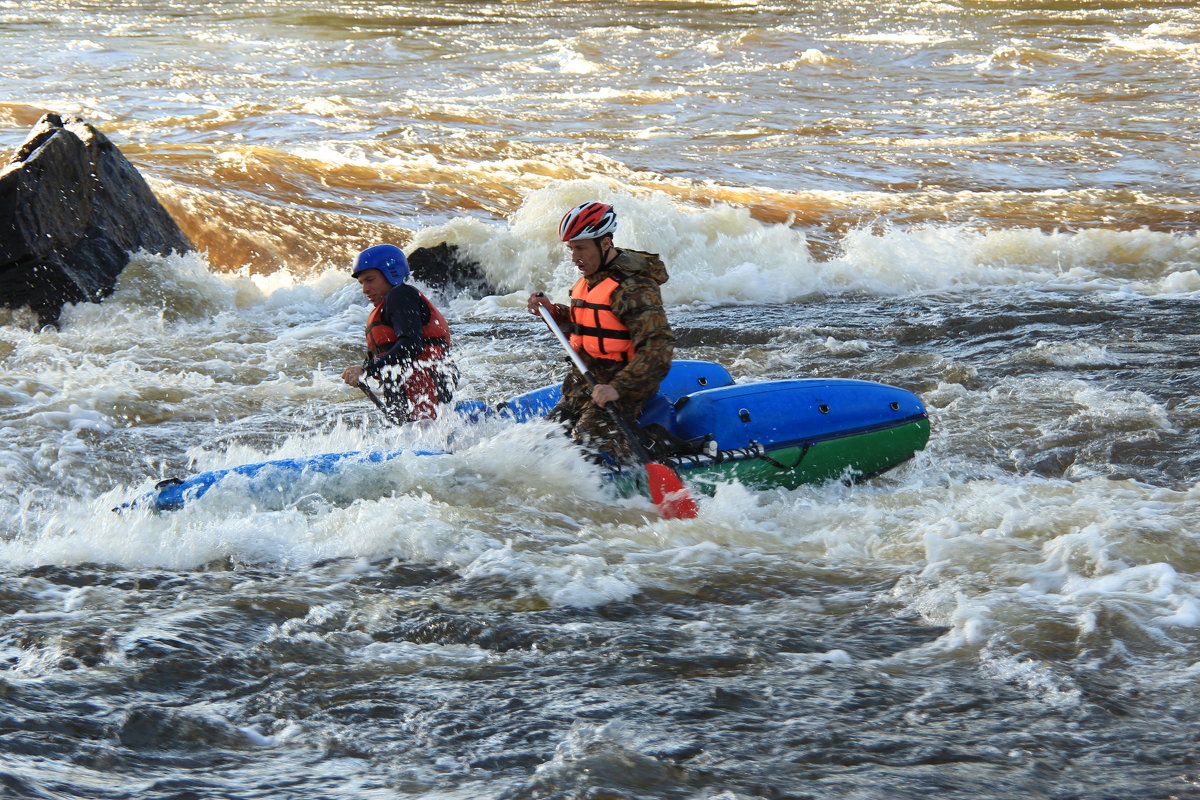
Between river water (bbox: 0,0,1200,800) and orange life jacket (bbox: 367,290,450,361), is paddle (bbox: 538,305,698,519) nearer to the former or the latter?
river water (bbox: 0,0,1200,800)

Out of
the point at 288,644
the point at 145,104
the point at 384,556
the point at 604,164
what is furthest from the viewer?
the point at 145,104

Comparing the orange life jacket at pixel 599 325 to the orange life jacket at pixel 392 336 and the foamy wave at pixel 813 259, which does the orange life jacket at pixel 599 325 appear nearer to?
the orange life jacket at pixel 392 336

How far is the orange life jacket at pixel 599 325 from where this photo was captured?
5.27m

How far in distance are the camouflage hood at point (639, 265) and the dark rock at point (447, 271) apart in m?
5.35

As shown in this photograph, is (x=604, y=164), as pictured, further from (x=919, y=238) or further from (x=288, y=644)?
(x=288, y=644)

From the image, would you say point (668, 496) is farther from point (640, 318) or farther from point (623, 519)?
point (640, 318)

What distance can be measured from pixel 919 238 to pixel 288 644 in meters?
8.66

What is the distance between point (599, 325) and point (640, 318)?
223mm

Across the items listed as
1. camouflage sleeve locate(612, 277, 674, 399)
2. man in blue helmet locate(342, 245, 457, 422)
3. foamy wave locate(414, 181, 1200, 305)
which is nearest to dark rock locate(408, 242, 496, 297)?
foamy wave locate(414, 181, 1200, 305)

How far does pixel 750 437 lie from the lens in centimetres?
560

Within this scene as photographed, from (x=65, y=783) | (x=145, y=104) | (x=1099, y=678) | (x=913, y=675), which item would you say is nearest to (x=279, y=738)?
(x=65, y=783)

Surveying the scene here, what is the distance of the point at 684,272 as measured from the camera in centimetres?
1091

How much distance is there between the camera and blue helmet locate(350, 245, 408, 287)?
5.49 metres

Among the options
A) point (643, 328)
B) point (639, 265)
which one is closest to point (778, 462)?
point (643, 328)
